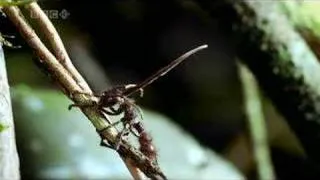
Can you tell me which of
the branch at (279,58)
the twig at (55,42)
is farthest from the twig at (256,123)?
the twig at (55,42)

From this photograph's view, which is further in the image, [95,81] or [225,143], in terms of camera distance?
[225,143]

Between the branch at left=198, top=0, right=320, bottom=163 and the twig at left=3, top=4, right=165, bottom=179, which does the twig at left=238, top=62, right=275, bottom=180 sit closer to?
the branch at left=198, top=0, right=320, bottom=163

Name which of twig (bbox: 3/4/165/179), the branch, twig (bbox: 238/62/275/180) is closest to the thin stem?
twig (bbox: 3/4/165/179)

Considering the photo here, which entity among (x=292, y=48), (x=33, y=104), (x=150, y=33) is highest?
(x=150, y=33)

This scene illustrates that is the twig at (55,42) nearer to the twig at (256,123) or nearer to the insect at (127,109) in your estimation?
the insect at (127,109)

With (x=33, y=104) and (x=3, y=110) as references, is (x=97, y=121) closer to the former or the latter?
(x=3, y=110)

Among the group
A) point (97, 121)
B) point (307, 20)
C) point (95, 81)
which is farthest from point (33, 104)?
point (97, 121)
